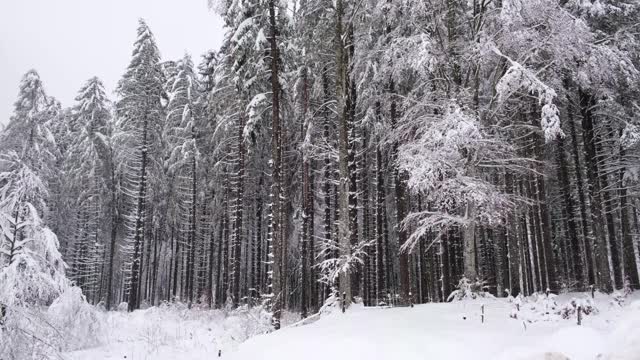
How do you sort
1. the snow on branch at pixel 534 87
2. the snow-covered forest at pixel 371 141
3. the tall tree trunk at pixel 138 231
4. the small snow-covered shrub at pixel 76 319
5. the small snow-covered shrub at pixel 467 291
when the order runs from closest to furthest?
the snow on branch at pixel 534 87
the snow-covered forest at pixel 371 141
the small snow-covered shrub at pixel 467 291
the small snow-covered shrub at pixel 76 319
the tall tree trunk at pixel 138 231

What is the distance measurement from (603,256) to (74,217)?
3557 cm

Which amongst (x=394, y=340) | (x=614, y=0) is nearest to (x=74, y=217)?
(x=394, y=340)

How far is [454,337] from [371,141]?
10740 mm

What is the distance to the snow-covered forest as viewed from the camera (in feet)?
36.8

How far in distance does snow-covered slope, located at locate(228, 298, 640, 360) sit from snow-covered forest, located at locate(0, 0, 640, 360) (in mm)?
766

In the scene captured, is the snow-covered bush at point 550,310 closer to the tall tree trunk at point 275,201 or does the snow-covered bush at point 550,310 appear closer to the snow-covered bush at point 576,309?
the snow-covered bush at point 576,309

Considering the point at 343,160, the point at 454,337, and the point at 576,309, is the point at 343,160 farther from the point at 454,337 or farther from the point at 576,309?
the point at 576,309

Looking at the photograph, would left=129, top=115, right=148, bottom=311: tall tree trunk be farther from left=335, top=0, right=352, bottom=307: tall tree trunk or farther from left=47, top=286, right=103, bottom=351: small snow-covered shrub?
left=335, top=0, right=352, bottom=307: tall tree trunk

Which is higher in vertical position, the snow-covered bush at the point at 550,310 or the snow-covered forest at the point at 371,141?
the snow-covered forest at the point at 371,141

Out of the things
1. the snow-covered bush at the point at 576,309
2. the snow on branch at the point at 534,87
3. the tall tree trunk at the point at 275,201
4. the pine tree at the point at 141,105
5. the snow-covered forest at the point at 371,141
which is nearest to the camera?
the snow-covered bush at the point at 576,309

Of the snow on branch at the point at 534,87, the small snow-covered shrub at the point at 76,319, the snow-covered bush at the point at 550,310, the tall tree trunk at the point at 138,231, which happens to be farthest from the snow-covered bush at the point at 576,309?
the tall tree trunk at the point at 138,231

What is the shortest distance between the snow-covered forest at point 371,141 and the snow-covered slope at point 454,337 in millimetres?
766

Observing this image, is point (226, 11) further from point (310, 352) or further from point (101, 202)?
point (101, 202)

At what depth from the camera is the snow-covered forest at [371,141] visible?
1123cm
